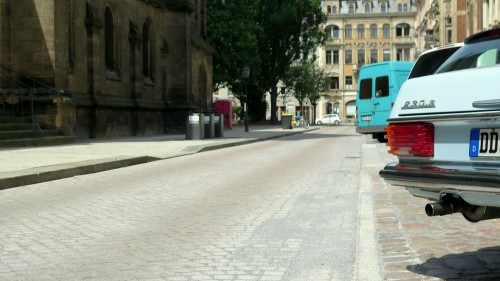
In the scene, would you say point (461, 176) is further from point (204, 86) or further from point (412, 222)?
→ point (204, 86)

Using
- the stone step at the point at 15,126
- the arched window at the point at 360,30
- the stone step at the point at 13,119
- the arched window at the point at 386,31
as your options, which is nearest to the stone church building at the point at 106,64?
the stone step at the point at 13,119

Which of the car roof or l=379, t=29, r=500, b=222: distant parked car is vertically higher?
the car roof

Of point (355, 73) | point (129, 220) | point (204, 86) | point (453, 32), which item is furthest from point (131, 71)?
point (355, 73)

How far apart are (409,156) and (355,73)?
318 feet

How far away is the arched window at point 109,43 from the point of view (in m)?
30.2

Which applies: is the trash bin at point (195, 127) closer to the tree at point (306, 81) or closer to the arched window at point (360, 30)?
the tree at point (306, 81)

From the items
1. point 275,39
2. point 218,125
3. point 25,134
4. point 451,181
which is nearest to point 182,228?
point 451,181

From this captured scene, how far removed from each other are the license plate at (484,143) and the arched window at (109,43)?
27.5 m

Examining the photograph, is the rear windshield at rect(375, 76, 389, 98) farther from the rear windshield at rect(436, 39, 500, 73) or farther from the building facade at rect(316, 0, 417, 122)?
the building facade at rect(316, 0, 417, 122)

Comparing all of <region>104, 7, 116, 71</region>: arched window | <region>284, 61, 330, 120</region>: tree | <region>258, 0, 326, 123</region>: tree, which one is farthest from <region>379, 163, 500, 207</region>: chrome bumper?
<region>284, 61, 330, 120</region>: tree

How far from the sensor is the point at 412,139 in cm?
442

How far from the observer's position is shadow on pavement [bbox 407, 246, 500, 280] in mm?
4324

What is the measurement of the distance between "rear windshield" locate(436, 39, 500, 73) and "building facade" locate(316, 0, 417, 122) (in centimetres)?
9494

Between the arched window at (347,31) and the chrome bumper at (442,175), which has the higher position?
the arched window at (347,31)
